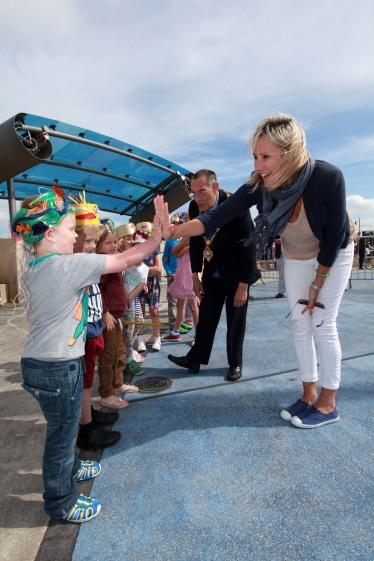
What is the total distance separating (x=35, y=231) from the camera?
1630 millimetres

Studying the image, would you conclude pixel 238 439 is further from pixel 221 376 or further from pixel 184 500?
pixel 221 376

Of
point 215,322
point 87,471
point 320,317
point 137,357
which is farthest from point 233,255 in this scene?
point 87,471

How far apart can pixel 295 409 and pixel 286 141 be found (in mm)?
1736

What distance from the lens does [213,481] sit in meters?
1.79

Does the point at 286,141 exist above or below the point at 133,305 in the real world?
above

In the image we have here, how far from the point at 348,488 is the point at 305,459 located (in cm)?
27

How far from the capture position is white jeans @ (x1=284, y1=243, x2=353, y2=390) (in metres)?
2.26

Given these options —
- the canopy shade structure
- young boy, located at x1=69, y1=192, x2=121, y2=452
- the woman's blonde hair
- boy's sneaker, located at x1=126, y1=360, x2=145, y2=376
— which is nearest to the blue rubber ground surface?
young boy, located at x1=69, y1=192, x2=121, y2=452

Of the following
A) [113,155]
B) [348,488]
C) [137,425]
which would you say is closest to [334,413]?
[348,488]

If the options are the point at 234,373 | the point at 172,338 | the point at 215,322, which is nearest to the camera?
the point at 234,373

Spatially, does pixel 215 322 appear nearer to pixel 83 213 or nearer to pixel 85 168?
pixel 83 213

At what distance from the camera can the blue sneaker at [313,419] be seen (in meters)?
2.22

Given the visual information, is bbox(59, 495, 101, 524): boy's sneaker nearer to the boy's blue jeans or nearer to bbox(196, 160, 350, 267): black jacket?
the boy's blue jeans

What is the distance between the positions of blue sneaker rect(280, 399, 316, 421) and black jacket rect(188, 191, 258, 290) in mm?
1124
